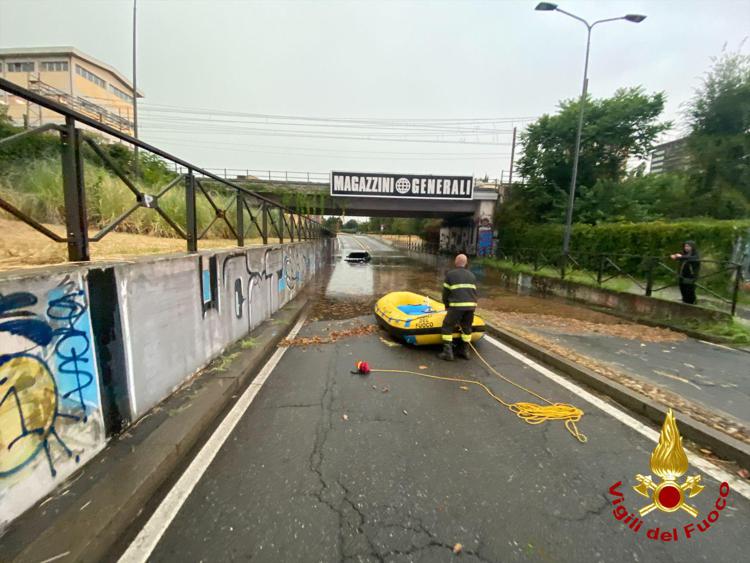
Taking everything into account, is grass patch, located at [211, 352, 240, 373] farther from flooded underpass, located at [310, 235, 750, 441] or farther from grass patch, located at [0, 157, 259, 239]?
flooded underpass, located at [310, 235, 750, 441]

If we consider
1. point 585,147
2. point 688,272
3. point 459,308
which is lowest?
point 459,308

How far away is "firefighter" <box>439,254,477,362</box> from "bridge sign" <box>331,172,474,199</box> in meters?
21.7

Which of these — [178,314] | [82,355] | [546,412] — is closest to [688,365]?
[546,412]

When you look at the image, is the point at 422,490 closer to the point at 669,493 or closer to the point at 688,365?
the point at 669,493

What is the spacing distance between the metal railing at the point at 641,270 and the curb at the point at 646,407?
508 centimetres

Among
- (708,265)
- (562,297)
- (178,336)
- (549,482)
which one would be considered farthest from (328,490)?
(708,265)

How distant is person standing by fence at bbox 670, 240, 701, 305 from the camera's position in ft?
27.3

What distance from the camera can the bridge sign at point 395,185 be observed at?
26.2 metres

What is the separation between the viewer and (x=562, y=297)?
1312 centimetres

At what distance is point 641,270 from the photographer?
43.5 feet

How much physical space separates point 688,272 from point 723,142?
18.1 m

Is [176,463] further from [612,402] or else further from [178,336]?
[612,402]

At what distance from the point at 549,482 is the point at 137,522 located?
3.01 m

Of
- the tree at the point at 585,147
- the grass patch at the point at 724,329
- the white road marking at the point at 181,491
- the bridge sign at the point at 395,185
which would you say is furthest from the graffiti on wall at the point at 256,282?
the tree at the point at 585,147
